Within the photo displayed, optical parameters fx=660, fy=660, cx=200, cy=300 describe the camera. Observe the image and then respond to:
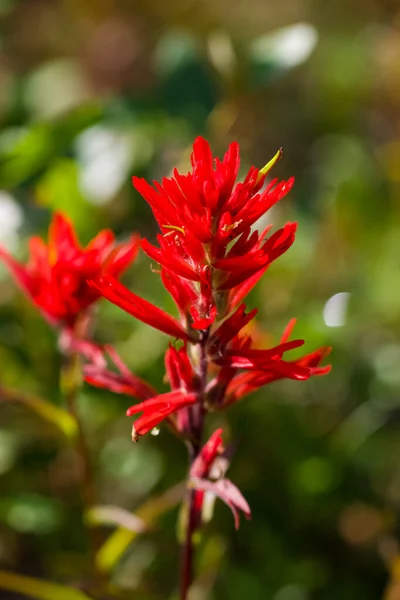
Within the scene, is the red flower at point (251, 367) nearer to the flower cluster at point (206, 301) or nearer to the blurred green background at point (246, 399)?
the flower cluster at point (206, 301)

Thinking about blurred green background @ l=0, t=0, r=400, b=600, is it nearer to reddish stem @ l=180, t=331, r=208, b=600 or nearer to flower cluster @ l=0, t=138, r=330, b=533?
reddish stem @ l=180, t=331, r=208, b=600

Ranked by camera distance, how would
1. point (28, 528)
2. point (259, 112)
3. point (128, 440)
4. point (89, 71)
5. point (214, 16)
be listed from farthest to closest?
point (214, 16) < point (89, 71) < point (259, 112) < point (128, 440) < point (28, 528)

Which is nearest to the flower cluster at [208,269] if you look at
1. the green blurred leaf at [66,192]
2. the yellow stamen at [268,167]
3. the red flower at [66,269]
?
the yellow stamen at [268,167]

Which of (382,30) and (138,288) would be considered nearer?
(138,288)

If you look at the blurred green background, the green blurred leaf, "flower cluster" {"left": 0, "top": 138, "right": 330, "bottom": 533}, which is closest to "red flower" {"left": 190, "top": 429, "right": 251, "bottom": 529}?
"flower cluster" {"left": 0, "top": 138, "right": 330, "bottom": 533}

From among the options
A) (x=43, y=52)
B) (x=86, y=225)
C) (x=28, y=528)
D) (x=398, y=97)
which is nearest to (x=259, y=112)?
(x=398, y=97)

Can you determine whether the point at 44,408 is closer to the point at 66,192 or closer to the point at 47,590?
the point at 47,590

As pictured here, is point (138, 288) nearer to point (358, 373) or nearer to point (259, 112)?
point (358, 373)
